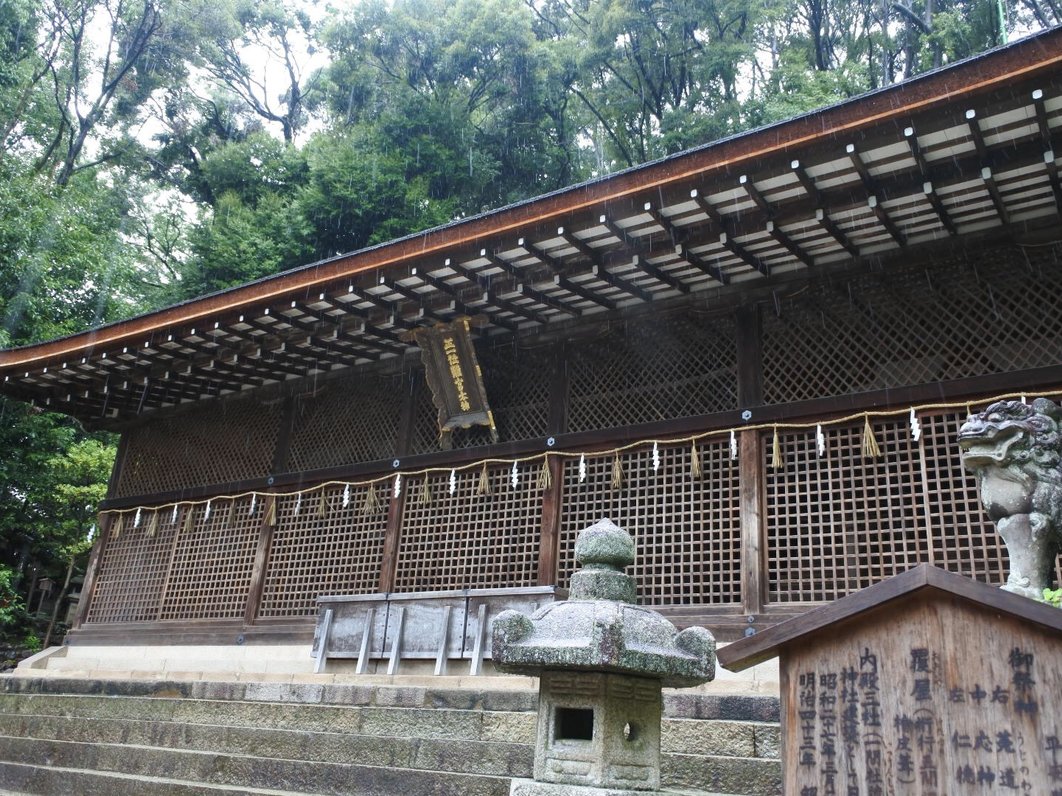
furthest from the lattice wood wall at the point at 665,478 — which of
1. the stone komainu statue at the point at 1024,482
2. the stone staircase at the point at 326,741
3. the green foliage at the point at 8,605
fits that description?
the green foliage at the point at 8,605

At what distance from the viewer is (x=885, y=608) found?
11.7ft

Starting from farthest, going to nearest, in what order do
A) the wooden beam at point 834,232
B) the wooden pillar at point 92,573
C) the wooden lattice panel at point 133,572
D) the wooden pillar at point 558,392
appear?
the wooden pillar at point 92,573 → the wooden lattice panel at point 133,572 → the wooden pillar at point 558,392 → the wooden beam at point 834,232

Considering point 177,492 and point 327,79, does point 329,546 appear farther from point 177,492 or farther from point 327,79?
point 327,79

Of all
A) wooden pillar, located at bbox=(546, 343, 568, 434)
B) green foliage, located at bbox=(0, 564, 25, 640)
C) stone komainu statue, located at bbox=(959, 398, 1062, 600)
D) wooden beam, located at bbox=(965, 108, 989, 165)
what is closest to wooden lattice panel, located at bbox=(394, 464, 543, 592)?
wooden pillar, located at bbox=(546, 343, 568, 434)

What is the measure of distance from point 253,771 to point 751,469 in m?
5.79

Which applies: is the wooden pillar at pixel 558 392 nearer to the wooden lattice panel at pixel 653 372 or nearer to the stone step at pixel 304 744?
the wooden lattice panel at pixel 653 372

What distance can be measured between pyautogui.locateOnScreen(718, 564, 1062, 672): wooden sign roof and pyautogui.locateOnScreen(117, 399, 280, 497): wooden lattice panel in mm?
11072

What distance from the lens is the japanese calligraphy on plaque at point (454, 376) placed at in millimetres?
11164

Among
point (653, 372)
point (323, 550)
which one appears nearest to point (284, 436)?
point (323, 550)

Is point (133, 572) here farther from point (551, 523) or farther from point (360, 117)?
point (360, 117)

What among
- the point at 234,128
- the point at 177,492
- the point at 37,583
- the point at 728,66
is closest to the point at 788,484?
the point at 177,492

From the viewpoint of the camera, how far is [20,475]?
63.6 feet

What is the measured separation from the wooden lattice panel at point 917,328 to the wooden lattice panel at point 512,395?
3026 mm

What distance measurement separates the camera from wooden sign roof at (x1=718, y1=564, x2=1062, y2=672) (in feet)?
10.5
